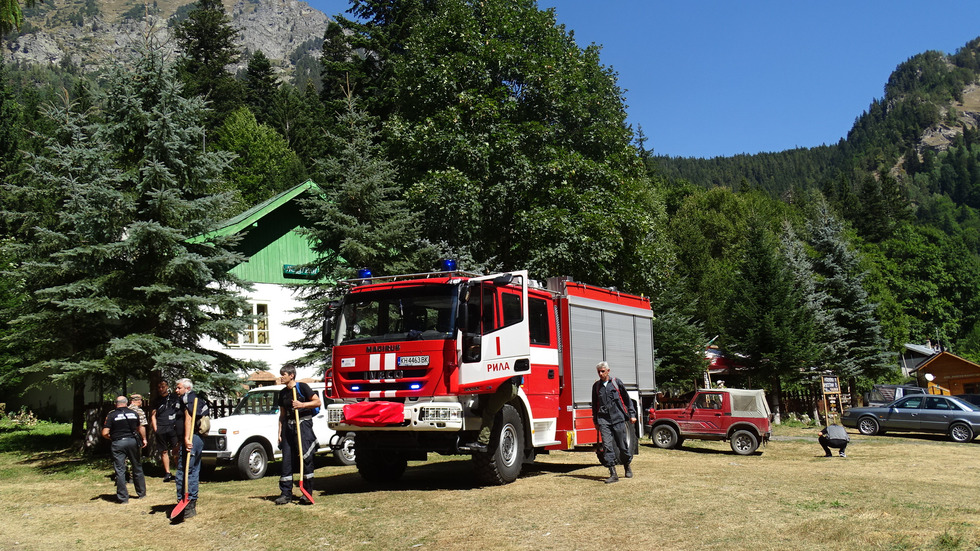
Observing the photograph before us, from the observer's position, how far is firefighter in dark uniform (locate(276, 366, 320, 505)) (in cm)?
1088

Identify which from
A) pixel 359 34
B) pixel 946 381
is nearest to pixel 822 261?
pixel 946 381

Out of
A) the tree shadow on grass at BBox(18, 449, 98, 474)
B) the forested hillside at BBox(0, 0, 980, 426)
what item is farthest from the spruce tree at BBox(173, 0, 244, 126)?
the tree shadow on grass at BBox(18, 449, 98, 474)

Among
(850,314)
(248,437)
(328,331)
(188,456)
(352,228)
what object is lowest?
(248,437)

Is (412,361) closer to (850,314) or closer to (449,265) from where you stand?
(449,265)

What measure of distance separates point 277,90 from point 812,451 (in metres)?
58.7

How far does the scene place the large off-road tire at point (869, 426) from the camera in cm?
2862

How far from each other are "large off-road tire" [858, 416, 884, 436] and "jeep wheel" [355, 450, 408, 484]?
21.8 meters

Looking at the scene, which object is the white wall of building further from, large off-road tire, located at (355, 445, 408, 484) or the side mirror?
the side mirror

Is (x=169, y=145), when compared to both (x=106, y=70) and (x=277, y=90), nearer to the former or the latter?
(x=106, y=70)

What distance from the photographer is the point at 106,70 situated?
18250 millimetres

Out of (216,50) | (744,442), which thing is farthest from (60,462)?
(216,50)

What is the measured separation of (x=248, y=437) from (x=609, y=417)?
23.3ft

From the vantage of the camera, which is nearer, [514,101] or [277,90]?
[514,101]

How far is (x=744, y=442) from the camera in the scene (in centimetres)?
2098
